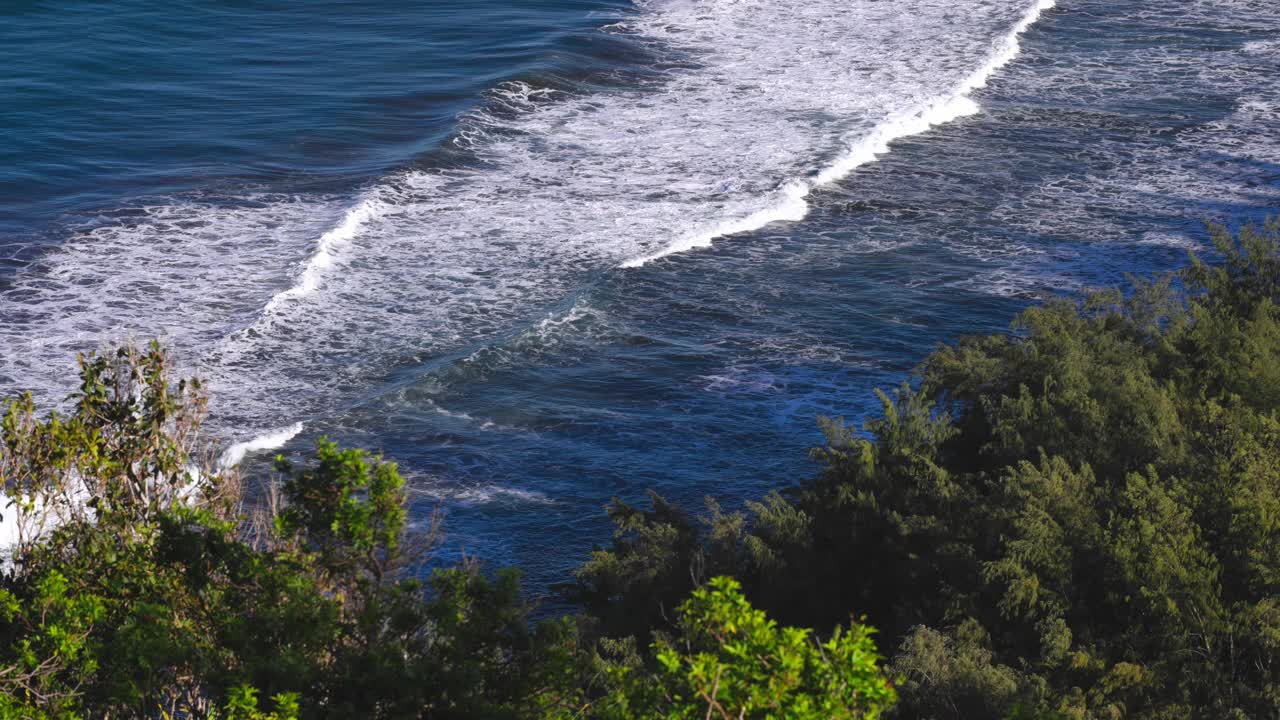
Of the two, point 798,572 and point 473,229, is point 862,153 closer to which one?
point 473,229

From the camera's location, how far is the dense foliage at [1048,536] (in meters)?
14.0

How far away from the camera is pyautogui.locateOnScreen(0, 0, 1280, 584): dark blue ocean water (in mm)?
24453

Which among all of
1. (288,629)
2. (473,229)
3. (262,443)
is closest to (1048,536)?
(288,629)

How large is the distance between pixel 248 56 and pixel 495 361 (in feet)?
83.0

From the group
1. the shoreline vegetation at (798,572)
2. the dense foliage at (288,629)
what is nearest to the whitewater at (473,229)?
the shoreline vegetation at (798,572)

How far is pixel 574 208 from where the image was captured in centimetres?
3375

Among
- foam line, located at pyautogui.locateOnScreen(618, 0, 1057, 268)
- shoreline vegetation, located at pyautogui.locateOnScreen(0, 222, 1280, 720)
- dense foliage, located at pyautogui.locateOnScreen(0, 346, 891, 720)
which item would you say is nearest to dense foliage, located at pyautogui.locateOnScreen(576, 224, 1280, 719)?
shoreline vegetation, located at pyautogui.locateOnScreen(0, 222, 1280, 720)

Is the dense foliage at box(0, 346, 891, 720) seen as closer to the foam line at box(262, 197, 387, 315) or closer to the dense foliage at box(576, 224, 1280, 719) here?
the dense foliage at box(576, 224, 1280, 719)

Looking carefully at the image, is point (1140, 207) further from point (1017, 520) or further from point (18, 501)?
point (18, 501)

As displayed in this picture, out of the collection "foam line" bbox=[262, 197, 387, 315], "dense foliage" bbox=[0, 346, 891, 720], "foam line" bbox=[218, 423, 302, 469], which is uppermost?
"dense foliage" bbox=[0, 346, 891, 720]

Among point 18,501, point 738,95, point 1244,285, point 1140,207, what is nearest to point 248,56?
point 738,95

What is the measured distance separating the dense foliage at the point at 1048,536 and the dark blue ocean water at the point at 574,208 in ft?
12.5

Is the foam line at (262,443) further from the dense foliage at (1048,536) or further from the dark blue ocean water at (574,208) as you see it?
the dense foliage at (1048,536)

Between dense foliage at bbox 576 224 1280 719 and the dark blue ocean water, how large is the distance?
380cm
